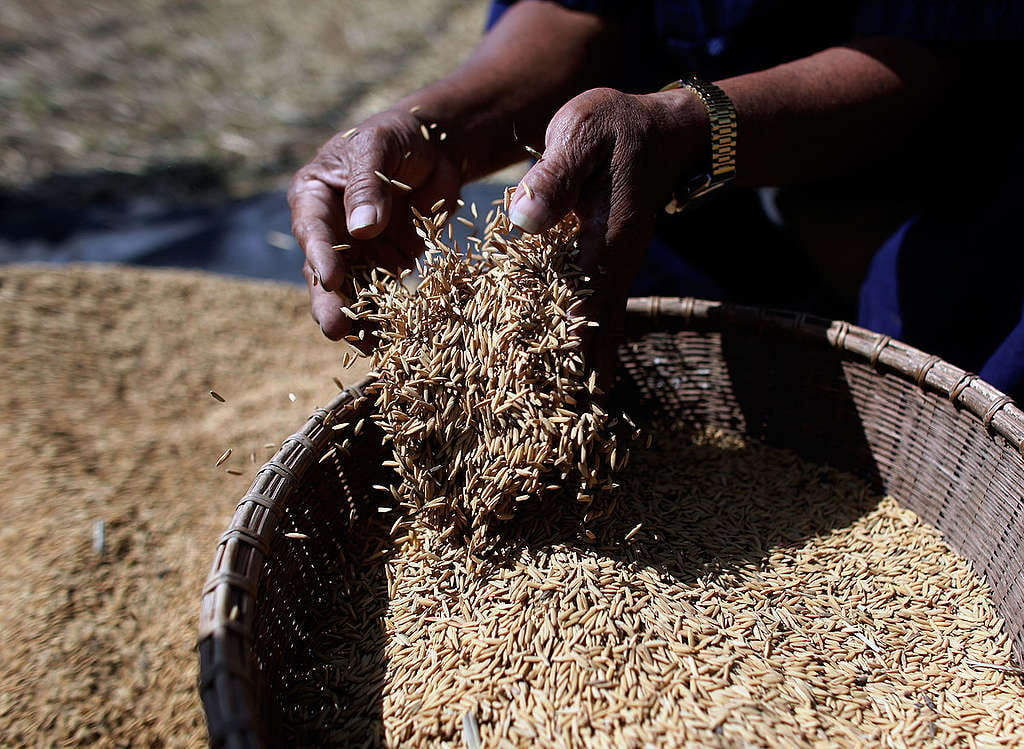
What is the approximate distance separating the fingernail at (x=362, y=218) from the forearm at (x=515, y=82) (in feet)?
→ 1.52

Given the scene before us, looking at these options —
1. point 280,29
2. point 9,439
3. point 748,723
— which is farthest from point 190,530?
point 280,29

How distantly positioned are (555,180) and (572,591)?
79 cm

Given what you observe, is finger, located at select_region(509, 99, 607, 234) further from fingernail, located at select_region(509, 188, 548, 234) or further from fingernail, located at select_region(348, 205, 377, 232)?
fingernail, located at select_region(348, 205, 377, 232)

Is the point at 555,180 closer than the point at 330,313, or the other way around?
the point at 555,180

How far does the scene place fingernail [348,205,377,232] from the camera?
1.71 m

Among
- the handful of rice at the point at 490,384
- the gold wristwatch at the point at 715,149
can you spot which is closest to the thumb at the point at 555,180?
the handful of rice at the point at 490,384

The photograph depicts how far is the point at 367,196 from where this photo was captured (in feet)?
5.74

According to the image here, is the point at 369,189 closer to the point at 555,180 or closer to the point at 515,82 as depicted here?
the point at 555,180

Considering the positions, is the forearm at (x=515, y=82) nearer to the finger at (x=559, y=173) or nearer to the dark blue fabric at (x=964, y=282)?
the finger at (x=559, y=173)

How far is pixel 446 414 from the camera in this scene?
1.60m

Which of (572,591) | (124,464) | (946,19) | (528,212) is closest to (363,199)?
(528,212)

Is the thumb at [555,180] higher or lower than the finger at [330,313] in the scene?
higher

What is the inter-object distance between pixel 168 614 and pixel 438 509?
89 cm

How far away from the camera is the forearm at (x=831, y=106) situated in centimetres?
192
